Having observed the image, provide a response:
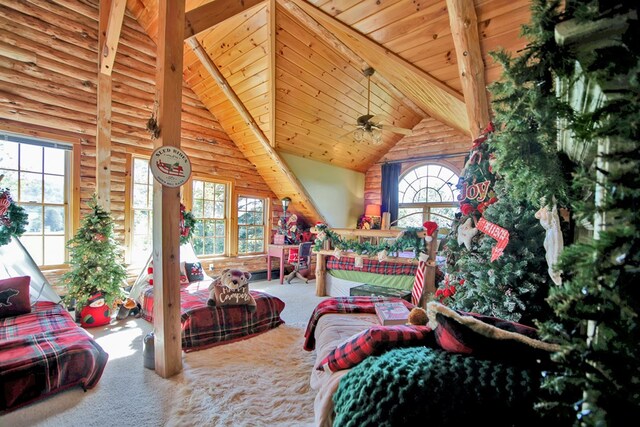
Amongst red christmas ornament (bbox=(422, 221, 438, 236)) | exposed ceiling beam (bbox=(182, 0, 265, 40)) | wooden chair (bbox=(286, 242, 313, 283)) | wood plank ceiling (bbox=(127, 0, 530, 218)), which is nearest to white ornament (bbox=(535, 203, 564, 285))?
wood plank ceiling (bbox=(127, 0, 530, 218))

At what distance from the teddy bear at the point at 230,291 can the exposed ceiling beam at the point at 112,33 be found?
3112mm

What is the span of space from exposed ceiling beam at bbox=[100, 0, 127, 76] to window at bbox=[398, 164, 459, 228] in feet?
17.8

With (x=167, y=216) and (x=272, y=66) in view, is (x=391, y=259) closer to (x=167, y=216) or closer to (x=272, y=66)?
(x=167, y=216)

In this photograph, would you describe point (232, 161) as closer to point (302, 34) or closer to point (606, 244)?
point (302, 34)

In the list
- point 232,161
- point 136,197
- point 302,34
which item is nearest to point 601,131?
point 302,34

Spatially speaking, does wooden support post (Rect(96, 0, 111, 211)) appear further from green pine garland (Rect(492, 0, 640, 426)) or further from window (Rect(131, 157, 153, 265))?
green pine garland (Rect(492, 0, 640, 426))

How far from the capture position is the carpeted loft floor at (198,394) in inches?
67.7

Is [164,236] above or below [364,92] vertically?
below

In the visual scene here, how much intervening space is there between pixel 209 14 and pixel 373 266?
3485 mm

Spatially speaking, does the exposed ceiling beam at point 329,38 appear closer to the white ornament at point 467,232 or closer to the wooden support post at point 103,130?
the wooden support post at point 103,130

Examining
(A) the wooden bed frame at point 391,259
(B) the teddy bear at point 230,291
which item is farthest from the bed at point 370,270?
(B) the teddy bear at point 230,291

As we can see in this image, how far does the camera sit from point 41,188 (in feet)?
12.1

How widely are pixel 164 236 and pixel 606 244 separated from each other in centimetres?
232

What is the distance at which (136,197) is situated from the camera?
4.48 metres
